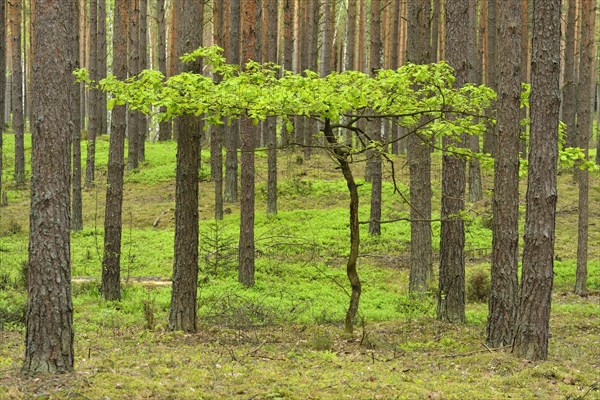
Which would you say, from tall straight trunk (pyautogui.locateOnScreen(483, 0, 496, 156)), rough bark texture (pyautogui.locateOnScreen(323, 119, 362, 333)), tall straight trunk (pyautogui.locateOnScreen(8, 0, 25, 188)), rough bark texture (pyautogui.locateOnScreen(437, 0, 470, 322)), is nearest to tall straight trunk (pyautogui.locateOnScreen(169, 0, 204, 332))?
rough bark texture (pyautogui.locateOnScreen(323, 119, 362, 333))

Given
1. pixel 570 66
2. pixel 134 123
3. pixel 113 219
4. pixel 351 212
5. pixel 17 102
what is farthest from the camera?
pixel 134 123

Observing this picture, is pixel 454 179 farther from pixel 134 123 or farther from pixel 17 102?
pixel 17 102

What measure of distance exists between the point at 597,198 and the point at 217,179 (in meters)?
14.7

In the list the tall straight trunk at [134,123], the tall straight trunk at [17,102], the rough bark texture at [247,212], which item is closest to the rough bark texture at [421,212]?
the rough bark texture at [247,212]

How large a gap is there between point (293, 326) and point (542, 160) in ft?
17.0

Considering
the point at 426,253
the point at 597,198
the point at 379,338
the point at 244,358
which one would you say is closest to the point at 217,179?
the point at 426,253

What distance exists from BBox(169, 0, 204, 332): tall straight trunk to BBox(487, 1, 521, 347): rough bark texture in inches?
179

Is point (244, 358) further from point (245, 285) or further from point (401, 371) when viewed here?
point (245, 285)

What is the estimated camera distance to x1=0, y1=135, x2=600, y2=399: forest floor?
7020mm

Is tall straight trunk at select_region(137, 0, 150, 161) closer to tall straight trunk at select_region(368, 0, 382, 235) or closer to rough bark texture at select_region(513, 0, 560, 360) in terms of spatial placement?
tall straight trunk at select_region(368, 0, 382, 235)

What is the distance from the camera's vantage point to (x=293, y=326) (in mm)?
11289

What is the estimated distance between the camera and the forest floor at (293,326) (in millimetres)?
7020

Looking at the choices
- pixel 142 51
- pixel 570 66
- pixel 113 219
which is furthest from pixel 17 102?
pixel 570 66

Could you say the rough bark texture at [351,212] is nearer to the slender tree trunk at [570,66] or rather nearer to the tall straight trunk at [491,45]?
the slender tree trunk at [570,66]
